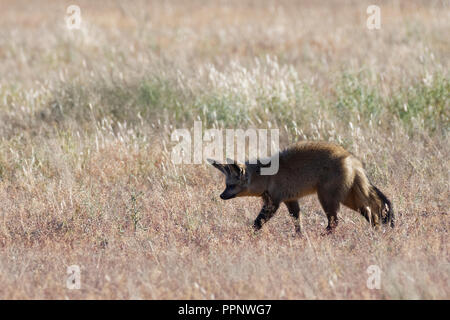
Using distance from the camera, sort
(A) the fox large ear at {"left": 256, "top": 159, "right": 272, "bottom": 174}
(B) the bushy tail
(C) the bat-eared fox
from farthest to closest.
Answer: (A) the fox large ear at {"left": 256, "top": 159, "right": 272, "bottom": 174} < (B) the bushy tail < (C) the bat-eared fox

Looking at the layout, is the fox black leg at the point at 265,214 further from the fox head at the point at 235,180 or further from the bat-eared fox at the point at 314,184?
the fox head at the point at 235,180

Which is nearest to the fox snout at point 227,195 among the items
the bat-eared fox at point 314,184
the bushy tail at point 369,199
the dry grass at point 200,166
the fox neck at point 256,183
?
the bat-eared fox at point 314,184

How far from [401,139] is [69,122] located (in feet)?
17.2

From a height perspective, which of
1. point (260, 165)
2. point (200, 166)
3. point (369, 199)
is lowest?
point (200, 166)

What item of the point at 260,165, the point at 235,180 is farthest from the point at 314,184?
the point at 235,180

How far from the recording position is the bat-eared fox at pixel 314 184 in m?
6.87

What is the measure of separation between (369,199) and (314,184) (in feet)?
2.01

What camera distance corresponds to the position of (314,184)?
23.0 ft

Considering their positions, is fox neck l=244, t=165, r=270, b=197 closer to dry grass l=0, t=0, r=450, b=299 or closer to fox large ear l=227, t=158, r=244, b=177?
fox large ear l=227, t=158, r=244, b=177

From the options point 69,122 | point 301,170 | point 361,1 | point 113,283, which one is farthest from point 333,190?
point 361,1

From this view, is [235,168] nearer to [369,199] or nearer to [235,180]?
[235,180]

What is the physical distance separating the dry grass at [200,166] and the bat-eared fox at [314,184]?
0.22 meters

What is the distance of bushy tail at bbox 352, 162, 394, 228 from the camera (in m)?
6.99

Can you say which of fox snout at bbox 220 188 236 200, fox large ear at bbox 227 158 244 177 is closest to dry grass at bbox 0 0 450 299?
fox snout at bbox 220 188 236 200
